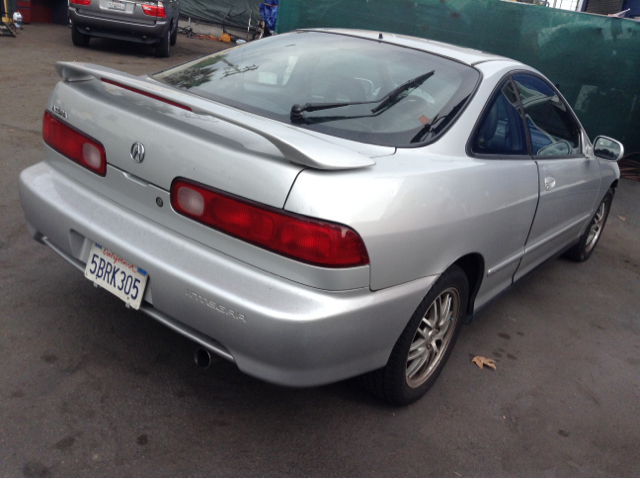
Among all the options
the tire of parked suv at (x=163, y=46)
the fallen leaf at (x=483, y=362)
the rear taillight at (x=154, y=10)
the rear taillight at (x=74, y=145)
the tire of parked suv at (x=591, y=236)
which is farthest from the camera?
the tire of parked suv at (x=163, y=46)

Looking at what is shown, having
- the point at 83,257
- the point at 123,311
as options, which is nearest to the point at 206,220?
the point at 83,257

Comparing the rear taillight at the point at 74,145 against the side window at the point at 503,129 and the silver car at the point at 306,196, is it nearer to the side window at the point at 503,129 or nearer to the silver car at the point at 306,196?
the silver car at the point at 306,196

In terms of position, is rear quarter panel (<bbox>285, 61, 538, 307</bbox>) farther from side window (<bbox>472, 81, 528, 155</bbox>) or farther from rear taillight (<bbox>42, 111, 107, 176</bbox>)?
rear taillight (<bbox>42, 111, 107, 176</bbox>)

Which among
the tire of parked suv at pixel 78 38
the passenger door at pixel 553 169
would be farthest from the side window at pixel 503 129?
the tire of parked suv at pixel 78 38

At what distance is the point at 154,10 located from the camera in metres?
11.7

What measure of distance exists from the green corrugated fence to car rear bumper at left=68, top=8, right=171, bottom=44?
17.5 ft

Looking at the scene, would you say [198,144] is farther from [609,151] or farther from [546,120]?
[609,151]

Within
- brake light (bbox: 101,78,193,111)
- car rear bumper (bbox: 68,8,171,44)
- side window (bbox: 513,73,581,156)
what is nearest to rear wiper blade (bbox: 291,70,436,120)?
brake light (bbox: 101,78,193,111)

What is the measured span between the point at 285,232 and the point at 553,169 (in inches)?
82.9

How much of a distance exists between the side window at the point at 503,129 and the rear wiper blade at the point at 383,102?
359mm

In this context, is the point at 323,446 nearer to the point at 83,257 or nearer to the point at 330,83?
the point at 83,257

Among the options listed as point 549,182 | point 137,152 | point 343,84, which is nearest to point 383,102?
point 343,84

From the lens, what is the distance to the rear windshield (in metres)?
2.62

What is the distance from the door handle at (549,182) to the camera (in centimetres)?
342
